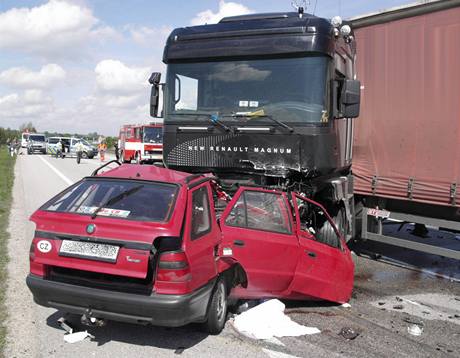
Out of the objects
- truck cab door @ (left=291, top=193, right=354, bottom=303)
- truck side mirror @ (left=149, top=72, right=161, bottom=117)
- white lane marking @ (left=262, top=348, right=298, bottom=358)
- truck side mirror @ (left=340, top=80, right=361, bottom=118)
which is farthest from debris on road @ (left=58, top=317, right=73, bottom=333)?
truck side mirror @ (left=340, top=80, right=361, bottom=118)

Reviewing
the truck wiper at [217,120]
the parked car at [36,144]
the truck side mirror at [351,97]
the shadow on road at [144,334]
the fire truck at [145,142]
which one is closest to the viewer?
the shadow on road at [144,334]

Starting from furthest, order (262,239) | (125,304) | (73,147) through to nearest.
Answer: (73,147) → (262,239) → (125,304)

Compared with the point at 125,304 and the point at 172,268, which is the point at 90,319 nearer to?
the point at 125,304

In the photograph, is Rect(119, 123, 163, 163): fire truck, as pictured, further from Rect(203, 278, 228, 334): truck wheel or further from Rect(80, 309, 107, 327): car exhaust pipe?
Rect(80, 309, 107, 327): car exhaust pipe

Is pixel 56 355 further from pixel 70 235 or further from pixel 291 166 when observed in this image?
pixel 291 166

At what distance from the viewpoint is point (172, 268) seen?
3961mm

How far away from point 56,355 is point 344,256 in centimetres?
331

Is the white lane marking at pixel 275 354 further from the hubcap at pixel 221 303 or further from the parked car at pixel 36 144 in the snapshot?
the parked car at pixel 36 144

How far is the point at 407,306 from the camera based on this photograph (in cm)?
598

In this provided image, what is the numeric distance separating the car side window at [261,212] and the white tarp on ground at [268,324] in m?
0.78

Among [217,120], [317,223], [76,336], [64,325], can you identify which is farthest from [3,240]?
[317,223]

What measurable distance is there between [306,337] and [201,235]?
137 centimetres

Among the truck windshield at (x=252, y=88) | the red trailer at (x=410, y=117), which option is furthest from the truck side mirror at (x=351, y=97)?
the red trailer at (x=410, y=117)

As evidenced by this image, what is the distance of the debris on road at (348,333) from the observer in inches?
185
